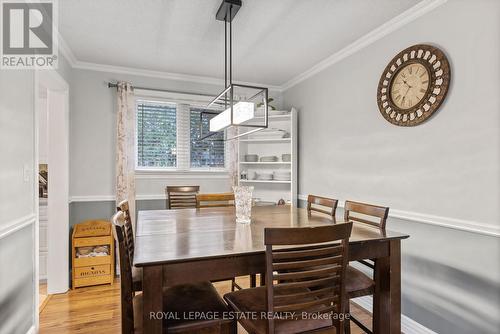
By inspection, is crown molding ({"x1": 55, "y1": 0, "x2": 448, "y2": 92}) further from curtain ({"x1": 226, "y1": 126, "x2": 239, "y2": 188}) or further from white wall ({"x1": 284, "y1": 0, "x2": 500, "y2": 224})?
curtain ({"x1": 226, "y1": 126, "x2": 239, "y2": 188})

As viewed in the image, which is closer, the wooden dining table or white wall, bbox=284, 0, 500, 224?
the wooden dining table

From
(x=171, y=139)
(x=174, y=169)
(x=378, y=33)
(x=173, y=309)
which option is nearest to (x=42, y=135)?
(x=171, y=139)

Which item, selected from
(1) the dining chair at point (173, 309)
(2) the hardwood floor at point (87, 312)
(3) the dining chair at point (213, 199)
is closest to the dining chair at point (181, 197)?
(3) the dining chair at point (213, 199)

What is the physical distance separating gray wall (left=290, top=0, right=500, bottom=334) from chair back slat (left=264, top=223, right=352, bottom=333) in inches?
43.6

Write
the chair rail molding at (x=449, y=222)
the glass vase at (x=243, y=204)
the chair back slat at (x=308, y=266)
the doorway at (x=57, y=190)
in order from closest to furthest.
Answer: the chair back slat at (x=308, y=266) → the chair rail molding at (x=449, y=222) → the glass vase at (x=243, y=204) → the doorway at (x=57, y=190)

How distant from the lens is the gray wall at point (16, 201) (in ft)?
5.47

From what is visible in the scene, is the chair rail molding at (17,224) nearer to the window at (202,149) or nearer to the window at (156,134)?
the window at (156,134)

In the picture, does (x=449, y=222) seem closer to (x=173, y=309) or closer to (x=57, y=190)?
(x=173, y=309)

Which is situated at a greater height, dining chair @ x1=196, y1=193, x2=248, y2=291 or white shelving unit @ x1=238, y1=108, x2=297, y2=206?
white shelving unit @ x1=238, y1=108, x2=297, y2=206

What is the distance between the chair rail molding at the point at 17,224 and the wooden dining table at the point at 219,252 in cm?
72

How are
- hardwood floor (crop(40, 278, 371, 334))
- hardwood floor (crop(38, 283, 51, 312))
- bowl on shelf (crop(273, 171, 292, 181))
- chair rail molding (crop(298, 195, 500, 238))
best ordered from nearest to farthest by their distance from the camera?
chair rail molding (crop(298, 195, 500, 238)), hardwood floor (crop(40, 278, 371, 334)), hardwood floor (crop(38, 283, 51, 312)), bowl on shelf (crop(273, 171, 292, 181))

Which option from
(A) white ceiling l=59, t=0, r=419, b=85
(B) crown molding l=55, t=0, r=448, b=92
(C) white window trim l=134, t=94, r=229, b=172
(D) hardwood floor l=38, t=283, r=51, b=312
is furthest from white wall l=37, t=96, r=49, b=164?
(D) hardwood floor l=38, t=283, r=51, b=312

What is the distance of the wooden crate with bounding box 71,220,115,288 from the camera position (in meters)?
3.08

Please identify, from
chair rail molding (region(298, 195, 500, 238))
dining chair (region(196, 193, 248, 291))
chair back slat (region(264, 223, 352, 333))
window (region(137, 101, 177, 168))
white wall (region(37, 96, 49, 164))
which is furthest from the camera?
window (region(137, 101, 177, 168))
